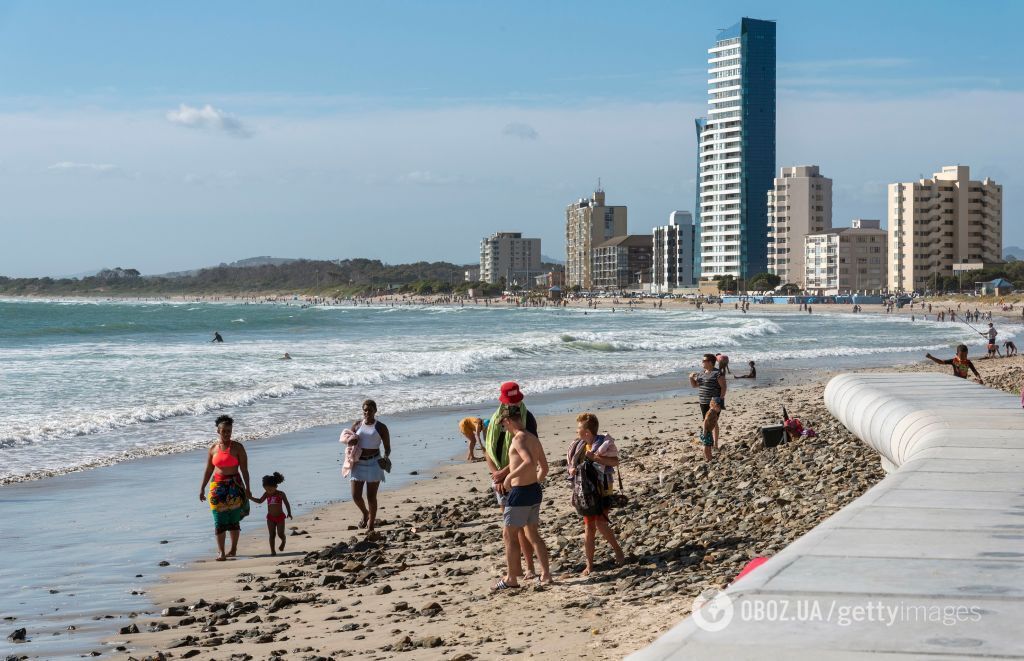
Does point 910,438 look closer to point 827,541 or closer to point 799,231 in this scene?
point 827,541

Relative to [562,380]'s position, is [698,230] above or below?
above

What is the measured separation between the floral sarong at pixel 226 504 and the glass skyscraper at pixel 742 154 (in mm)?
180780

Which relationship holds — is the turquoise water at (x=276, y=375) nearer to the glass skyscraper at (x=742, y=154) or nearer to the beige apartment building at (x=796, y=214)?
the beige apartment building at (x=796, y=214)

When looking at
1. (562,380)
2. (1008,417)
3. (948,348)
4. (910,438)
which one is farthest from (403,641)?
(948,348)

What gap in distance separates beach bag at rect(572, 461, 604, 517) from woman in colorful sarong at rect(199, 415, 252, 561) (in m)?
3.90

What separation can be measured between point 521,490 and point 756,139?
190013mm

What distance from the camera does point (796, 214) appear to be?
174500 millimetres

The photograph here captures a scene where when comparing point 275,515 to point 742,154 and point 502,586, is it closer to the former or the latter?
point 502,586

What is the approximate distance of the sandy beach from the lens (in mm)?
7258

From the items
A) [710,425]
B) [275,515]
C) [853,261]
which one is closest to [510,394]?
[275,515]

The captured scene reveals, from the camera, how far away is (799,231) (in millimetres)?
174000

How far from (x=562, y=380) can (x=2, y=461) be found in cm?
1971

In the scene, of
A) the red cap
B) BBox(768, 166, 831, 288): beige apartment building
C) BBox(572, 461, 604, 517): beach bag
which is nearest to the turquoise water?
the red cap

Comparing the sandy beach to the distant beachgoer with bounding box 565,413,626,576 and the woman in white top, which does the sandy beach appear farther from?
the woman in white top
